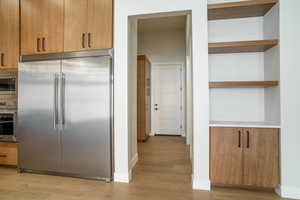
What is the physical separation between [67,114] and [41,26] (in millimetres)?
1360

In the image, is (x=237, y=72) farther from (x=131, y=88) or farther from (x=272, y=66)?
(x=131, y=88)

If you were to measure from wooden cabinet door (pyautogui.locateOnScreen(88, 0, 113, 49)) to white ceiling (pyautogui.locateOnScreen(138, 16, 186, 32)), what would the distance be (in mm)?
2480

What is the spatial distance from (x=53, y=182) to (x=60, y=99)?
111 cm

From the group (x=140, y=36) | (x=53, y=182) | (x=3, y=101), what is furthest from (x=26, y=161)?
(x=140, y=36)

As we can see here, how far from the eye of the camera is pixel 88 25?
90.9 inches

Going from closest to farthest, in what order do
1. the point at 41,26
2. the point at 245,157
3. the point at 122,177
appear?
the point at 245,157
the point at 122,177
the point at 41,26

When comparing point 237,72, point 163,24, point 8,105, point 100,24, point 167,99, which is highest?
point 163,24

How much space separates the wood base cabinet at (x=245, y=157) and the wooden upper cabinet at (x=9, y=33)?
3.10m

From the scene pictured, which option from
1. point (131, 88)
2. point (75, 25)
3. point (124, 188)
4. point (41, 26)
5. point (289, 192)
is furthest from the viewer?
point (131, 88)

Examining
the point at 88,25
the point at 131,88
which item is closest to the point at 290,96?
the point at 131,88

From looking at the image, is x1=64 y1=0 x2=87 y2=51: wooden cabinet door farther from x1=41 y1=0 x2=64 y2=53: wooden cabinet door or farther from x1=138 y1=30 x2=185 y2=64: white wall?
x1=138 y1=30 x2=185 y2=64: white wall

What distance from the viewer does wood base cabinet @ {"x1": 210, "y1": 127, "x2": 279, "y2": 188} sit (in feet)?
6.33

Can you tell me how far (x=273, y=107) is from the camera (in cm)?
208

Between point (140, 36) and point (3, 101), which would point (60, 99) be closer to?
point (3, 101)
